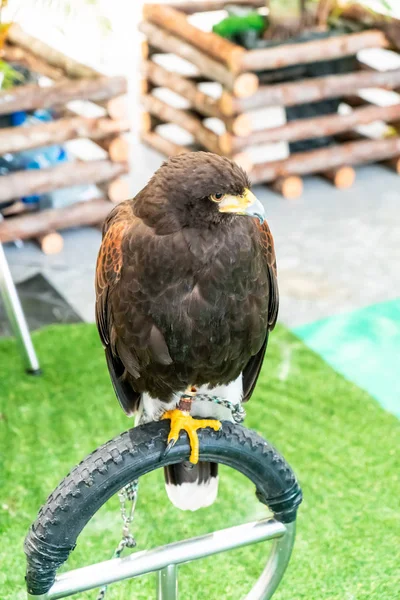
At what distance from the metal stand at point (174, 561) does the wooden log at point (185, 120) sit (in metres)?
3.17

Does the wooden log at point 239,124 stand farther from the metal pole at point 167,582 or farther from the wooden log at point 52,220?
the metal pole at point 167,582

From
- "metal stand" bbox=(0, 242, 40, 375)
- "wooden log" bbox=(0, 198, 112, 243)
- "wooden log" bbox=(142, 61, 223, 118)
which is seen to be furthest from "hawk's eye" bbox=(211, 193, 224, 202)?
"wooden log" bbox=(142, 61, 223, 118)

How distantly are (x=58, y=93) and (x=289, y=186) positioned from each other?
1.50 meters

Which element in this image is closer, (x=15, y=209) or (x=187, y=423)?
(x=187, y=423)

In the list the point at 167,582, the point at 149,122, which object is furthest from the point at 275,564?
the point at 149,122

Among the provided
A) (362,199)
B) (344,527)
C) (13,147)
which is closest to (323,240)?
(362,199)

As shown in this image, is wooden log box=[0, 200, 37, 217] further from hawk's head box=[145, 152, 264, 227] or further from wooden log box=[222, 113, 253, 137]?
hawk's head box=[145, 152, 264, 227]

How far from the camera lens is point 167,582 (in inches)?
62.6

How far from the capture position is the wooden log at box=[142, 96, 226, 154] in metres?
4.64

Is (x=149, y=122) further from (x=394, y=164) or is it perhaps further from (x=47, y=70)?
(x=394, y=164)

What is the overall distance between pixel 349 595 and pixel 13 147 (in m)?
2.57

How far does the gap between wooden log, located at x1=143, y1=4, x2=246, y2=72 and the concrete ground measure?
2.75ft

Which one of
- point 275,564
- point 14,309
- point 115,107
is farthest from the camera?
point 115,107

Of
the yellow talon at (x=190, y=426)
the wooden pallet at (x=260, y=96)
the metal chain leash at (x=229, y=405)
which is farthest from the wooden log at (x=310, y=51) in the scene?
the yellow talon at (x=190, y=426)
